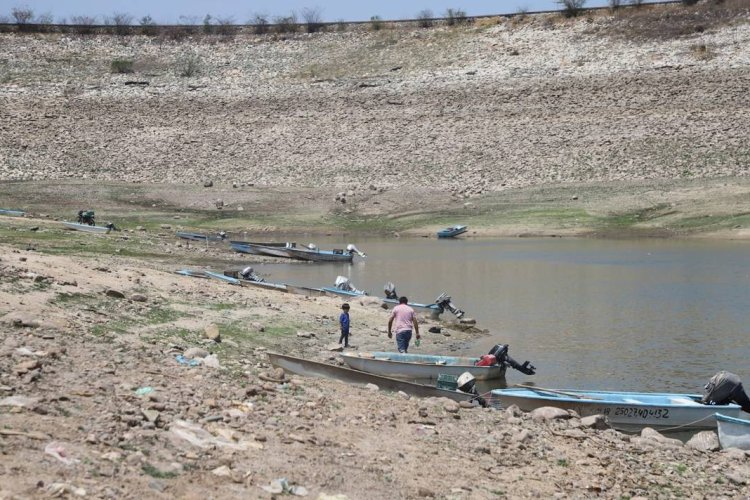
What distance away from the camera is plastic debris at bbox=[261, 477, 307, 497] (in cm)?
1008

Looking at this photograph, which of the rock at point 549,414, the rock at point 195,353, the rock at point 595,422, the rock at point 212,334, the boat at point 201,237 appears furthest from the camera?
the boat at point 201,237

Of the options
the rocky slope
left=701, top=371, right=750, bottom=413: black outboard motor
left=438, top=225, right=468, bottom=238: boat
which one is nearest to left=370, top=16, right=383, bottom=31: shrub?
the rocky slope

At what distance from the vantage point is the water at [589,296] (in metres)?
21.3

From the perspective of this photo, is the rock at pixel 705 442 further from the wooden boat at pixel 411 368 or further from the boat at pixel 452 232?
the boat at pixel 452 232

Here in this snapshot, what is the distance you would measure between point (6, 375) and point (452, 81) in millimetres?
66484

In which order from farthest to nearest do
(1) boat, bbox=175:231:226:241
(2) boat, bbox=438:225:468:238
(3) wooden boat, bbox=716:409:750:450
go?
(2) boat, bbox=438:225:468:238
(1) boat, bbox=175:231:226:241
(3) wooden boat, bbox=716:409:750:450

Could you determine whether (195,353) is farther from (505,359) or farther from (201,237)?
(201,237)

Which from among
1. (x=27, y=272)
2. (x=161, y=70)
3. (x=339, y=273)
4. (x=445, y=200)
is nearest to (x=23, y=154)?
(x=161, y=70)

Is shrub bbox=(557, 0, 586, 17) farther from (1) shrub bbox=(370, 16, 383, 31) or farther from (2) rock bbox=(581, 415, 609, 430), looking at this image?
(2) rock bbox=(581, 415, 609, 430)

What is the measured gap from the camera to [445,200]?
5738cm

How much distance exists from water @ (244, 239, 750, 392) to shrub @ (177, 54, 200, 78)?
42282mm

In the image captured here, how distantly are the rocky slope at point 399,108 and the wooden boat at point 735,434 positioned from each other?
42.7 metres

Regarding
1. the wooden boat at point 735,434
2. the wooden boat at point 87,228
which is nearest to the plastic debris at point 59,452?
the wooden boat at point 735,434

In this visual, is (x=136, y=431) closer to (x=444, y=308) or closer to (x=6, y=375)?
(x=6, y=375)
